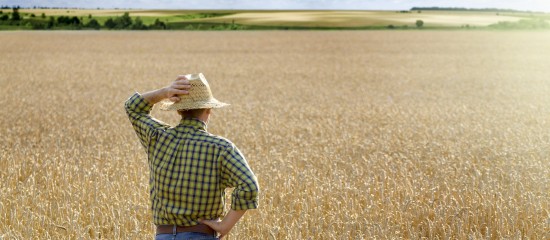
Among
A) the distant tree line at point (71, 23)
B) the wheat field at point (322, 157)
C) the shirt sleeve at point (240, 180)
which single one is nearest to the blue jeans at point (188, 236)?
the shirt sleeve at point (240, 180)

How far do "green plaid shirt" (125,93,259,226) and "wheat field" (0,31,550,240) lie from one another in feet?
6.64

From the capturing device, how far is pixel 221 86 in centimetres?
2289

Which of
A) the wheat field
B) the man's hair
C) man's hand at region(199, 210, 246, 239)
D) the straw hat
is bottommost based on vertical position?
the wheat field

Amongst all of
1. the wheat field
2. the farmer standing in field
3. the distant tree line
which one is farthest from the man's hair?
the distant tree line

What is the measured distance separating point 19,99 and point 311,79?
10.6 metres

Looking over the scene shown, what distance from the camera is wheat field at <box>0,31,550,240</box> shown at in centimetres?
608

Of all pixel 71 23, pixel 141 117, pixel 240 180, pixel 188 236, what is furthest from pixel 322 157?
pixel 71 23

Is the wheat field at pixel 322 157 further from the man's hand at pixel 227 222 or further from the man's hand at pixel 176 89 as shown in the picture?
the man's hand at pixel 176 89

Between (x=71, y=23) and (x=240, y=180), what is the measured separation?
9779 centimetres

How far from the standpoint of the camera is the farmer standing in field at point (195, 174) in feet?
11.5

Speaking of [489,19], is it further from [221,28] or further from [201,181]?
[201,181]

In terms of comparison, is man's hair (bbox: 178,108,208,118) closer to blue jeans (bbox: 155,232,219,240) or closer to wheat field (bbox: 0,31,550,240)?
blue jeans (bbox: 155,232,219,240)

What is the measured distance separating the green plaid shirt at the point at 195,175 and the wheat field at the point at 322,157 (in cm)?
202

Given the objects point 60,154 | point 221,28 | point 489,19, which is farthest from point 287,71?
point 489,19
